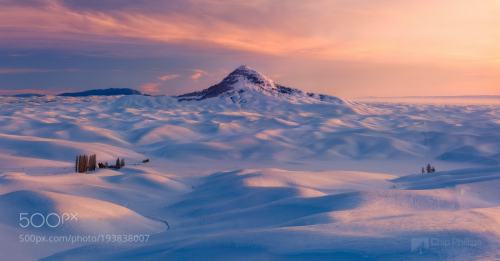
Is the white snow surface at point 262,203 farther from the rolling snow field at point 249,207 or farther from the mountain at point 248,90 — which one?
the mountain at point 248,90

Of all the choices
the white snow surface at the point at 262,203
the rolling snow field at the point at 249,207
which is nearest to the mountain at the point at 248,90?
the white snow surface at the point at 262,203

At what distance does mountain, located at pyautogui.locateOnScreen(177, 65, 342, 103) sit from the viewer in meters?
88.4

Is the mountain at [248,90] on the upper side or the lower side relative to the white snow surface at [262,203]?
upper

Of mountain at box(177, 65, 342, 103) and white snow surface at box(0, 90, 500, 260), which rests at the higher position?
mountain at box(177, 65, 342, 103)

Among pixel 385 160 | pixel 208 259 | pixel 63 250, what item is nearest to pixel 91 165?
pixel 63 250

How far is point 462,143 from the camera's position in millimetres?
32219

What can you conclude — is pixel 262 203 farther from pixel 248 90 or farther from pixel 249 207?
pixel 248 90

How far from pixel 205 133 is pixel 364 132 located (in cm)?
1167

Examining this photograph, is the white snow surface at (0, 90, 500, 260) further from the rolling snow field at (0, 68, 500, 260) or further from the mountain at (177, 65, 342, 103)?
the mountain at (177, 65, 342, 103)

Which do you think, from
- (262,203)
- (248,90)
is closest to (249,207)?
(262,203)

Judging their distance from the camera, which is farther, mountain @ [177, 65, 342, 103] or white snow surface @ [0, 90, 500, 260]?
mountain @ [177, 65, 342, 103]

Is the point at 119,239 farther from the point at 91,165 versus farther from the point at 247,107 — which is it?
the point at 247,107

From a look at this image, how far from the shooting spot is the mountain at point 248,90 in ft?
290

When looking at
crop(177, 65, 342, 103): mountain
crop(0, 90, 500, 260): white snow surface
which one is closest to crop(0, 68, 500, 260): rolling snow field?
crop(0, 90, 500, 260): white snow surface
